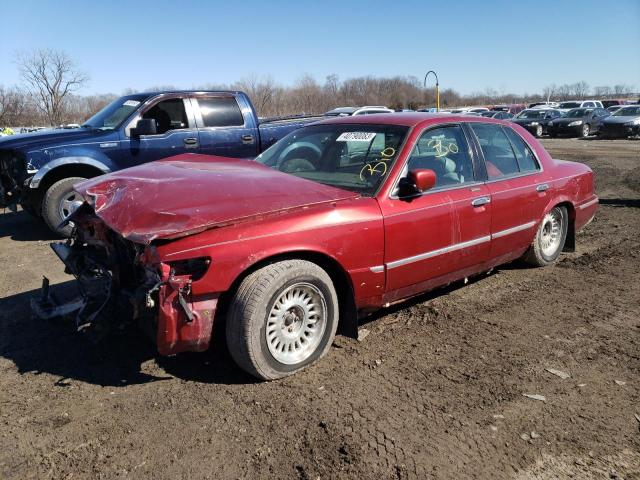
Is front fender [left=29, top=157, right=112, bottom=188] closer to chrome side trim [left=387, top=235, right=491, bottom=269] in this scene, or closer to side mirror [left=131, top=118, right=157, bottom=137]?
side mirror [left=131, top=118, right=157, bottom=137]

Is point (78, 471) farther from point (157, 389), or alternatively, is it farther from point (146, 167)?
point (146, 167)

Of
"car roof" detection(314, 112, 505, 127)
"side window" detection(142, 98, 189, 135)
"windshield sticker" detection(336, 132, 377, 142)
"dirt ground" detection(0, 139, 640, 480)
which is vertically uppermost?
"side window" detection(142, 98, 189, 135)

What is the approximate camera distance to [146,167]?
4.04 m

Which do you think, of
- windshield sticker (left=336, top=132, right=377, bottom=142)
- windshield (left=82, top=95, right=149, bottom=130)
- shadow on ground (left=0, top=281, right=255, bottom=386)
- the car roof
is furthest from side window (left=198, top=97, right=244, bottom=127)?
shadow on ground (left=0, top=281, right=255, bottom=386)

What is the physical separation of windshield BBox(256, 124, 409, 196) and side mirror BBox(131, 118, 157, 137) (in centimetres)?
304

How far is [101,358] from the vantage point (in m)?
3.48

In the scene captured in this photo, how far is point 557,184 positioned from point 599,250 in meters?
1.51

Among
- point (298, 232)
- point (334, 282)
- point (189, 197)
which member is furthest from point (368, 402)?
point (189, 197)

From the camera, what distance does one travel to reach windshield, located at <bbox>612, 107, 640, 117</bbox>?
81.9 ft

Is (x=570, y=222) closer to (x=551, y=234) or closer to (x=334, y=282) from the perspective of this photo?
(x=551, y=234)

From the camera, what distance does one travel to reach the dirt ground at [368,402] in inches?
97.0

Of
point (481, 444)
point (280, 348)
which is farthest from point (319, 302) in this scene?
point (481, 444)

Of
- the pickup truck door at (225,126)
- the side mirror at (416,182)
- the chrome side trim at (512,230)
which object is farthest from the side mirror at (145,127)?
the chrome side trim at (512,230)

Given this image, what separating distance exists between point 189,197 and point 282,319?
95 cm
